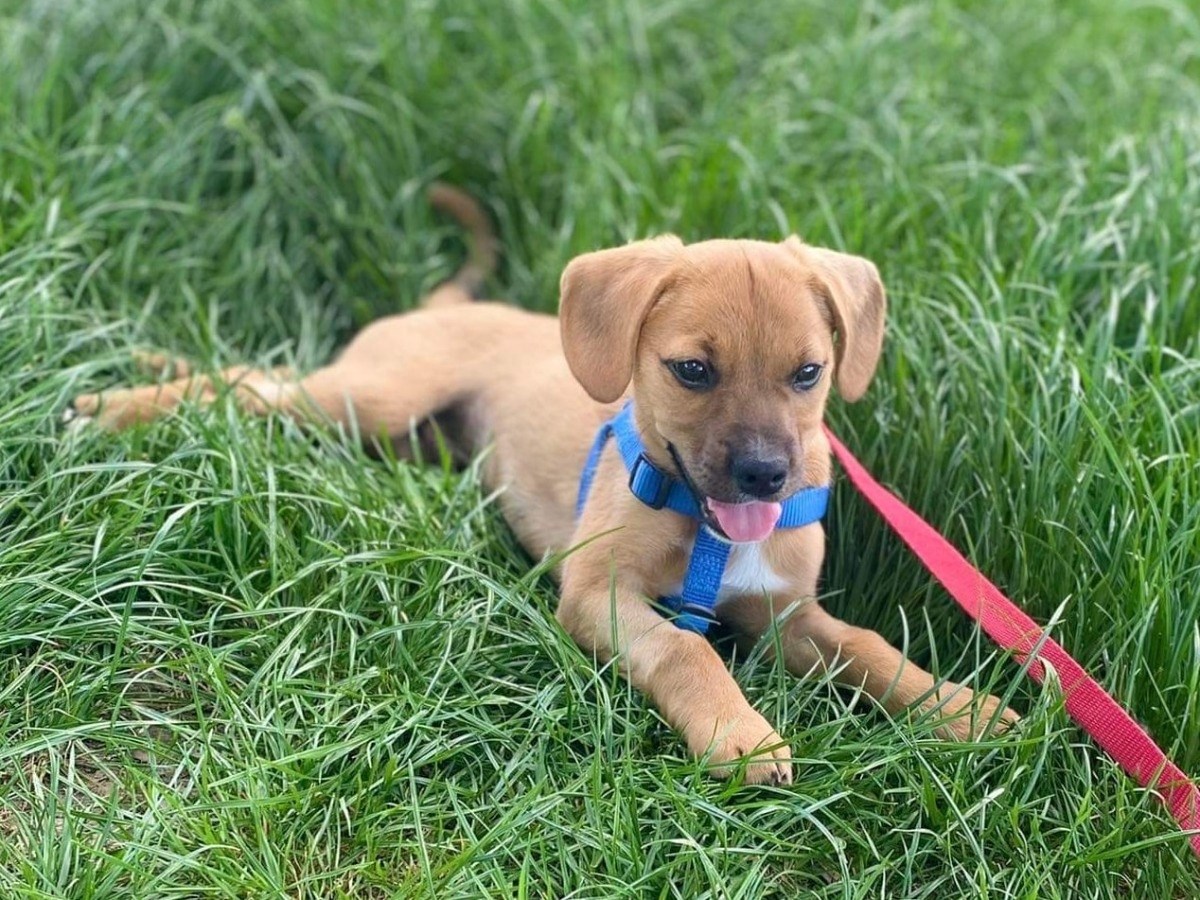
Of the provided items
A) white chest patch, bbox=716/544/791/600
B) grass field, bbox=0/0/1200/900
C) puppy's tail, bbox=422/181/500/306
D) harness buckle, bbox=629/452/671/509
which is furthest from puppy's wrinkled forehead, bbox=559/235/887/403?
puppy's tail, bbox=422/181/500/306

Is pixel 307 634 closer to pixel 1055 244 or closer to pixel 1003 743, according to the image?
pixel 1003 743

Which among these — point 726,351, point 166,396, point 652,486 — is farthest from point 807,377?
point 166,396

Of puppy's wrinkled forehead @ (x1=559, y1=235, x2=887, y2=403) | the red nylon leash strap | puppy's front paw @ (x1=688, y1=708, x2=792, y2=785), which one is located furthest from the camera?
puppy's wrinkled forehead @ (x1=559, y1=235, x2=887, y2=403)

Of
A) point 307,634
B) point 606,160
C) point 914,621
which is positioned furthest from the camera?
point 606,160

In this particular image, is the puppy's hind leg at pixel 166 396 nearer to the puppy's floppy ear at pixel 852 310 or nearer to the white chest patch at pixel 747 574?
the white chest patch at pixel 747 574

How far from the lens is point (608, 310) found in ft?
11.7

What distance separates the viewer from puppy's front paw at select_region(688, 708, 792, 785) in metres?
3.10

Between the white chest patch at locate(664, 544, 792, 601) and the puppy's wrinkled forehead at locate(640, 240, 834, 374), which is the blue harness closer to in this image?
the white chest patch at locate(664, 544, 792, 601)

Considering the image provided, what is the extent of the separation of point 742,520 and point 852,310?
0.65 metres

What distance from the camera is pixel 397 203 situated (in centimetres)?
585

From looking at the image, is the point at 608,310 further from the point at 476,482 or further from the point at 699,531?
the point at 476,482

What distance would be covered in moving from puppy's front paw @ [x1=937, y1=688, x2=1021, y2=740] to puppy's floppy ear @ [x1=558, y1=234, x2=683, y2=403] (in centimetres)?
112

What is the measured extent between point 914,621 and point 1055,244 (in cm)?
165

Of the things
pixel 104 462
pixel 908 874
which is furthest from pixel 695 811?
pixel 104 462
